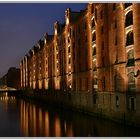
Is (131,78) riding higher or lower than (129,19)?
lower

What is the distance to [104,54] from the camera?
97.9 feet

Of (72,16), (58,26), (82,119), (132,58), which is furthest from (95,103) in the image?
(58,26)

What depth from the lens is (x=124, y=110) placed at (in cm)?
2466

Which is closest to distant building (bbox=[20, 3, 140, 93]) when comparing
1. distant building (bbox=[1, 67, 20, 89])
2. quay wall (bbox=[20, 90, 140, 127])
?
quay wall (bbox=[20, 90, 140, 127])

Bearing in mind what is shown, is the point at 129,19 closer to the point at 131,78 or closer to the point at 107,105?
the point at 131,78

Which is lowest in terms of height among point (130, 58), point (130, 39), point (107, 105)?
point (107, 105)

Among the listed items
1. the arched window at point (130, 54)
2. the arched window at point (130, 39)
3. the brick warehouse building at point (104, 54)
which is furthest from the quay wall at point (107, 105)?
the arched window at point (130, 39)

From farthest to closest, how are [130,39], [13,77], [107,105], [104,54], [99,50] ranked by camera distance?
[13,77], [99,50], [104,54], [107,105], [130,39]

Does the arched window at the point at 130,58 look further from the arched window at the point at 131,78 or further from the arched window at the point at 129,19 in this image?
the arched window at the point at 129,19

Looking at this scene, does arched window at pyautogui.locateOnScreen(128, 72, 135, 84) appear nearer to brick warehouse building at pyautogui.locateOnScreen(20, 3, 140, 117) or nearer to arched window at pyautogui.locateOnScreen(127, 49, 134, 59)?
brick warehouse building at pyautogui.locateOnScreen(20, 3, 140, 117)

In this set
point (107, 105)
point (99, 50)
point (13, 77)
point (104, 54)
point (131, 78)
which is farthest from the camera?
point (13, 77)

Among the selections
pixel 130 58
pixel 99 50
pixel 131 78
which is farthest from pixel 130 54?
pixel 99 50

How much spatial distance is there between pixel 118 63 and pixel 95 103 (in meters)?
6.58

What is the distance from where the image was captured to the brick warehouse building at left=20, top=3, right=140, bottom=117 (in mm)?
24125
